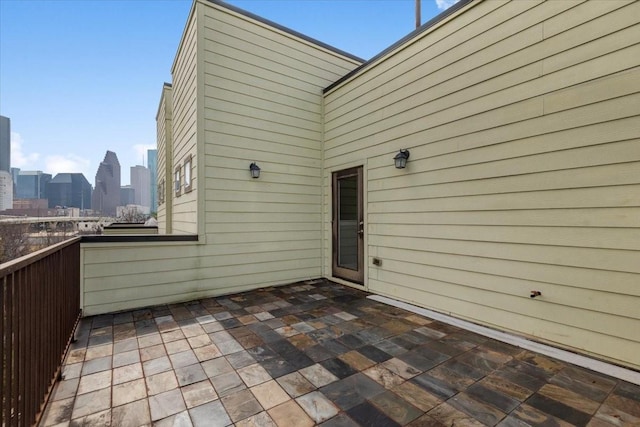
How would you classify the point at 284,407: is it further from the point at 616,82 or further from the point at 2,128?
the point at 2,128

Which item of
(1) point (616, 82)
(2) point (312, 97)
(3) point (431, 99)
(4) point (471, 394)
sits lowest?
(4) point (471, 394)

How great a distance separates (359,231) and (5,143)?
5414cm

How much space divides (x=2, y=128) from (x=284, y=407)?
5653 centimetres

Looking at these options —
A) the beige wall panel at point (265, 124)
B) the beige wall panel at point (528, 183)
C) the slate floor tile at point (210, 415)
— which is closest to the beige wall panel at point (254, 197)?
the beige wall panel at point (265, 124)

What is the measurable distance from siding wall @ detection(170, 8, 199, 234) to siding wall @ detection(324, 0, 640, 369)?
107 inches

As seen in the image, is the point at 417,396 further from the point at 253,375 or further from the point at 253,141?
the point at 253,141

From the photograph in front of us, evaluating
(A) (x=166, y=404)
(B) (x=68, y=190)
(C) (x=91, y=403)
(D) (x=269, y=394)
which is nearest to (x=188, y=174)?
(C) (x=91, y=403)

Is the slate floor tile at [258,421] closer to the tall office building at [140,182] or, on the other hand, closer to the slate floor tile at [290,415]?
the slate floor tile at [290,415]

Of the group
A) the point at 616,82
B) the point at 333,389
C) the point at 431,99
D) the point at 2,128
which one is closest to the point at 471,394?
the point at 333,389

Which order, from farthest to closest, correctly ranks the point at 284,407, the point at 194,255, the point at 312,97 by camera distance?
the point at 312,97 < the point at 194,255 < the point at 284,407

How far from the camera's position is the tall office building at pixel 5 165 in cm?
2694

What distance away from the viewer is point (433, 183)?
3420 mm

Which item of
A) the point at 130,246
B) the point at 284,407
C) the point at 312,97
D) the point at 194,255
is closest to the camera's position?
the point at 284,407

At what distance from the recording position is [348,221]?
4867mm
